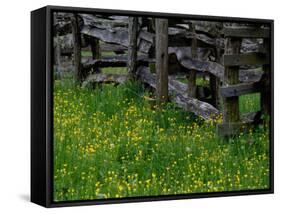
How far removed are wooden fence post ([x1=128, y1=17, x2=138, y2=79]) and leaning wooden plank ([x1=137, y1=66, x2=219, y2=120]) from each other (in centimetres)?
6

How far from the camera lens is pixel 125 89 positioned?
7.16 m

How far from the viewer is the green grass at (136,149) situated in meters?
6.83

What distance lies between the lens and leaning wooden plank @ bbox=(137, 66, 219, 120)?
7.23 metres

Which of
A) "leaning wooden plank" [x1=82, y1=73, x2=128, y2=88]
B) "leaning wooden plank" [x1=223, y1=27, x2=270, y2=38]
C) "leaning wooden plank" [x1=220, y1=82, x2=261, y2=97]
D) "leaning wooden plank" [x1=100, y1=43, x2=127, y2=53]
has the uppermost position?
"leaning wooden plank" [x1=223, y1=27, x2=270, y2=38]

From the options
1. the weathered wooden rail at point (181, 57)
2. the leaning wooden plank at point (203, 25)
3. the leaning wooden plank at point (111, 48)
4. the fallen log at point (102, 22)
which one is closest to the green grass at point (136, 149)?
the weathered wooden rail at point (181, 57)

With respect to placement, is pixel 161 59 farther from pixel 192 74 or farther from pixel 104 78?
pixel 104 78

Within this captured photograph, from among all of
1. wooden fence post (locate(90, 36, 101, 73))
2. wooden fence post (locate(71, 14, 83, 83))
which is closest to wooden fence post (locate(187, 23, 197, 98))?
wooden fence post (locate(90, 36, 101, 73))

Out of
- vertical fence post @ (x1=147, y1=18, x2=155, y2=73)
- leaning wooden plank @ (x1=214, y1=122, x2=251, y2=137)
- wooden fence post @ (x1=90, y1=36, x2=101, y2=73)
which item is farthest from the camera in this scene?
leaning wooden plank @ (x1=214, y1=122, x2=251, y2=137)

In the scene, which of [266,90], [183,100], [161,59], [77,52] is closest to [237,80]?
[266,90]

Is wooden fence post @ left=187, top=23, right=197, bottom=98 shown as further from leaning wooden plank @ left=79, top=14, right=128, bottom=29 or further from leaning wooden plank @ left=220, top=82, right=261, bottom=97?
leaning wooden plank @ left=79, top=14, right=128, bottom=29

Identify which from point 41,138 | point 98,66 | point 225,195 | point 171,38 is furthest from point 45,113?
point 225,195

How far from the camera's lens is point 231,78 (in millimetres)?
7645

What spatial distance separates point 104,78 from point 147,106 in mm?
456

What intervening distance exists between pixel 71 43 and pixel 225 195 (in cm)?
189
